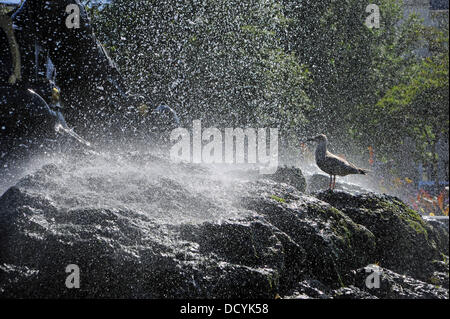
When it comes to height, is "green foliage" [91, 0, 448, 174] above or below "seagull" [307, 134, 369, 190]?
above

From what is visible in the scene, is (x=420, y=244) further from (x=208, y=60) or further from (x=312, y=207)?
(x=208, y=60)

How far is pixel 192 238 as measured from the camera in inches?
148

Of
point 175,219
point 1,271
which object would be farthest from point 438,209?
point 1,271

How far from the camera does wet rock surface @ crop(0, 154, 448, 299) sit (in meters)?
3.27

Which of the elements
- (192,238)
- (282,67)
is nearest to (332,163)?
(192,238)

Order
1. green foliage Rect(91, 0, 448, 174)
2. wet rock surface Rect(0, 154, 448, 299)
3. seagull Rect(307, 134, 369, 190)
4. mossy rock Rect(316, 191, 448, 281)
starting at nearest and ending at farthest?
wet rock surface Rect(0, 154, 448, 299)
mossy rock Rect(316, 191, 448, 281)
seagull Rect(307, 134, 369, 190)
green foliage Rect(91, 0, 448, 174)

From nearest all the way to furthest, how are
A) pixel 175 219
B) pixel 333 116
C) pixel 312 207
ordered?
pixel 175 219 → pixel 312 207 → pixel 333 116

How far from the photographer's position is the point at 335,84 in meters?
19.5

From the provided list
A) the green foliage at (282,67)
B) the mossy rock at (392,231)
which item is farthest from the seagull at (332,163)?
the green foliage at (282,67)

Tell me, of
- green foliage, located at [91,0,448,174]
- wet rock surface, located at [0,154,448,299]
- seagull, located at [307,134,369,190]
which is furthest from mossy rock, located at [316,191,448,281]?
green foliage, located at [91,0,448,174]

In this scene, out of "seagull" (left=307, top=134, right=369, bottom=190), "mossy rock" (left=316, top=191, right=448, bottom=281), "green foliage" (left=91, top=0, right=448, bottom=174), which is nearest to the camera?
"mossy rock" (left=316, top=191, right=448, bottom=281)

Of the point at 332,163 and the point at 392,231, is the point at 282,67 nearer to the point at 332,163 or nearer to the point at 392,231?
the point at 332,163

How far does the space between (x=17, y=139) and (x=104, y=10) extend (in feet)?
25.2

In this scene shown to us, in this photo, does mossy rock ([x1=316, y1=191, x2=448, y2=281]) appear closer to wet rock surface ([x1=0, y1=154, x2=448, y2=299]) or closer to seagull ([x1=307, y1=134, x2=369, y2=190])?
wet rock surface ([x1=0, y1=154, x2=448, y2=299])
